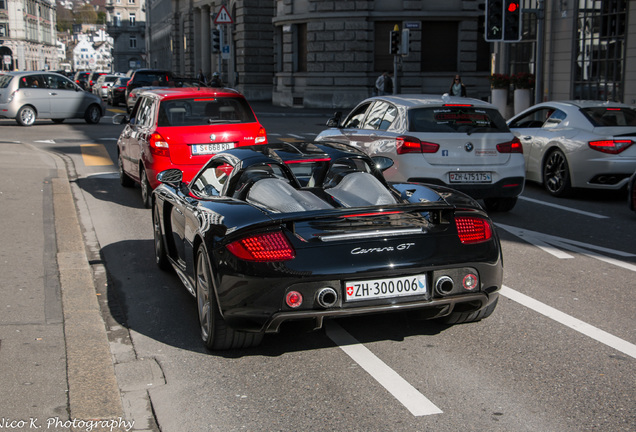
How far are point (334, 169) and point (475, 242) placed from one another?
1334 mm

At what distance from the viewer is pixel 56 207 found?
422 inches

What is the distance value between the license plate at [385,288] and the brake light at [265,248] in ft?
1.29

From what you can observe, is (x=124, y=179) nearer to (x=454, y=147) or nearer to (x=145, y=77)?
(x=454, y=147)

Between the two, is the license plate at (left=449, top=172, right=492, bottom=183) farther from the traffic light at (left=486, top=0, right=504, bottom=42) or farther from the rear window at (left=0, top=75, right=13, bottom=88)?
the rear window at (left=0, top=75, right=13, bottom=88)

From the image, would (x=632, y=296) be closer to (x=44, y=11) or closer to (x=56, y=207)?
(x=56, y=207)

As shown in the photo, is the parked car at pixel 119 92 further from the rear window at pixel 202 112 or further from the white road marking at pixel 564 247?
the white road marking at pixel 564 247

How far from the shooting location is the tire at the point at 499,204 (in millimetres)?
10797

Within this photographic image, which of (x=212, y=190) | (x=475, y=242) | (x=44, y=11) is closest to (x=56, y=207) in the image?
(x=212, y=190)

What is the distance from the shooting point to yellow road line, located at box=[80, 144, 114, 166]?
55.7 ft

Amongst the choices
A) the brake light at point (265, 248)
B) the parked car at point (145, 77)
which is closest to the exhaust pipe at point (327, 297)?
the brake light at point (265, 248)

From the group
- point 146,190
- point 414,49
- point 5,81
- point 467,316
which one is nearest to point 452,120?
point 146,190

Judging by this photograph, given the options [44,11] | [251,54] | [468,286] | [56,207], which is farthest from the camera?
[44,11]

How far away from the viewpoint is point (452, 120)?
1023 cm

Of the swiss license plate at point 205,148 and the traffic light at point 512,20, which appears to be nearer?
the swiss license plate at point 205,148
